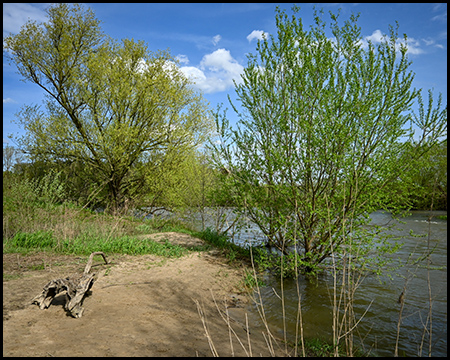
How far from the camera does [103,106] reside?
14648 millimetres

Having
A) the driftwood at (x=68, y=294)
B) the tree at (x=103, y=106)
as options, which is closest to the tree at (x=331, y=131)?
the driftwood at (x=68, y=294)

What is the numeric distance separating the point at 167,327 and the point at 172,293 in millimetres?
1486

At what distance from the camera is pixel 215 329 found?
441 cm

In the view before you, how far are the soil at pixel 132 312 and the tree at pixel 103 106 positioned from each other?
8160mm

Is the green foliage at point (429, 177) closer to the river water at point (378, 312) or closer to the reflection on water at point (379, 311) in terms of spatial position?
the river water at point (378, 312)

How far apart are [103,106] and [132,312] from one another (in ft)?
40.6

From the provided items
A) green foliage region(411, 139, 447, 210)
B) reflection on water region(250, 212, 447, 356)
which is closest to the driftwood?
reflection on water region(250, 212, 447, 356)

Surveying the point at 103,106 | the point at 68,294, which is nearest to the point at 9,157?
the point at 103,106

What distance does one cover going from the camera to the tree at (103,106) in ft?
45.8

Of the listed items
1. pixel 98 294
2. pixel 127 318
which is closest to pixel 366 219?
pixel 127 318

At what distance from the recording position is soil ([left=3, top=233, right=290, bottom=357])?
3439mm

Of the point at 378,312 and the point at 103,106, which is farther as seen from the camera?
the point at 103,106

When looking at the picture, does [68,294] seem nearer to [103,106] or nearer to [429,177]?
[429,177]

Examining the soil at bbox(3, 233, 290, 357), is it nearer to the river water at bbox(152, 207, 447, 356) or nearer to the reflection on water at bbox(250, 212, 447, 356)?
the river water at bbox(152, 207, 447, 356)
